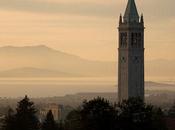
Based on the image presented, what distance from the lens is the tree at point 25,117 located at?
67875 mm

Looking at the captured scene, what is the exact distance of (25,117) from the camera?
227ft

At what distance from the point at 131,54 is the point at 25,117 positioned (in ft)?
118

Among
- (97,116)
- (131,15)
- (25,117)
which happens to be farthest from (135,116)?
(131,15)

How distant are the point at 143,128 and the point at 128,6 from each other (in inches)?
1693

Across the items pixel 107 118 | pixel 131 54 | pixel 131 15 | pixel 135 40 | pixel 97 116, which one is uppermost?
pixel 131 15

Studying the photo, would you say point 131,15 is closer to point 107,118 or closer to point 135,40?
point 135,40

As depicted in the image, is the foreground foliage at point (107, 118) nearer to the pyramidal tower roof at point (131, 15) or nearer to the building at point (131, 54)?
the building at point (131, 54)

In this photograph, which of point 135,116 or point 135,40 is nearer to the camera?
point 135,116

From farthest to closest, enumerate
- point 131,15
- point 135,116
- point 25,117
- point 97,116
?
point 131,15, point 25,117, point 135,116, point 97,116

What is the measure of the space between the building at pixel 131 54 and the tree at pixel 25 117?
32483mm

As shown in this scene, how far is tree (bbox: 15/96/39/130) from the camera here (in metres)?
67.9

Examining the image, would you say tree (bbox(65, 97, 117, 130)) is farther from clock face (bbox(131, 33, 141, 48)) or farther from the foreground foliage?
clock face (bbox(131, 33, 141, 48))

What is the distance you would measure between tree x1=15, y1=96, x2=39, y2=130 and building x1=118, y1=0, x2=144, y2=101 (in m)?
32.5

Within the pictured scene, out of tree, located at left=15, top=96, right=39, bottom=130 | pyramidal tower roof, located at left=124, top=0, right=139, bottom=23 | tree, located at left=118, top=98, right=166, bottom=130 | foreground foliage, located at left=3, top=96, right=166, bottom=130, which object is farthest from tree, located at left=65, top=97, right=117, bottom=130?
pyramidal tower roof, located at left=124, top=0, right=139, bottom=23
